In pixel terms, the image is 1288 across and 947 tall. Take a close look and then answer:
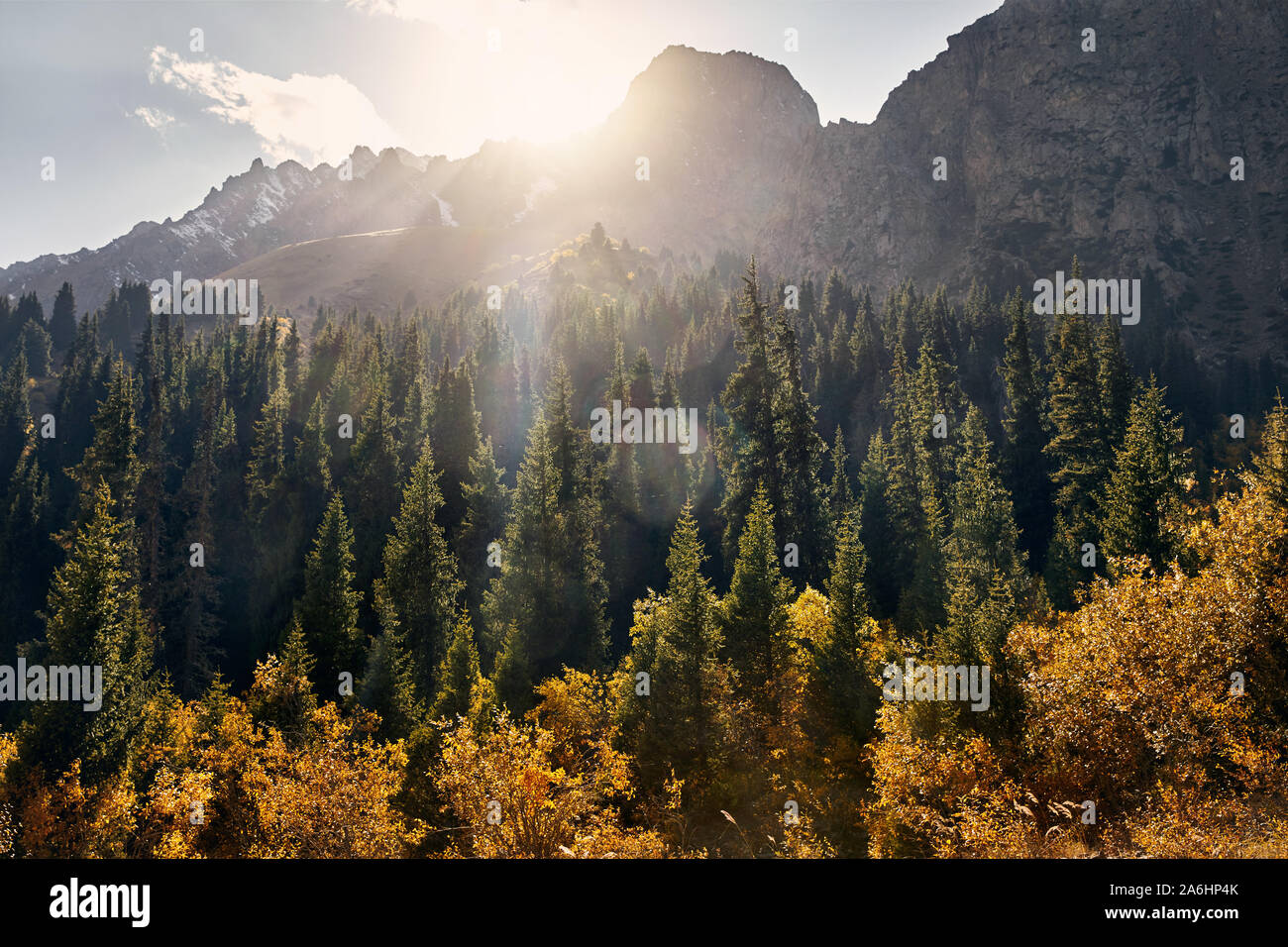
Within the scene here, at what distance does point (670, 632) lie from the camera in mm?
28203

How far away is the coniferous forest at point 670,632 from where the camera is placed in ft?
61.8

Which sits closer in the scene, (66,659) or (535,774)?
(535,774)

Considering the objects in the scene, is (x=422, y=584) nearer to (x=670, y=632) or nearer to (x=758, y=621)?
(x=670, y=632)

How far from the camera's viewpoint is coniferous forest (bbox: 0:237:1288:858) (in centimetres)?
1883

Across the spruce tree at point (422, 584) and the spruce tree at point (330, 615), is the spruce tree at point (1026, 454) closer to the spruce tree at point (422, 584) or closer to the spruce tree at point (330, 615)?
the spruce tree at point (422, 584)

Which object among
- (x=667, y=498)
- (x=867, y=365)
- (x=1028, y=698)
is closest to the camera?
(x=1028, y=698)

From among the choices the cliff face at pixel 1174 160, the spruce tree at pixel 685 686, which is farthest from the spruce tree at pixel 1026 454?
the cliff face at pixel 1174 160

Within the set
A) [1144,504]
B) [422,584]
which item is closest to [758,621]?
[1144,504]

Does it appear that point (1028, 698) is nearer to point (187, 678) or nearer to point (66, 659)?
point (66, 659)

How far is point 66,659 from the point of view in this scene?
30.9 m

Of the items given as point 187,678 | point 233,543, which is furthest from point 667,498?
point 233,543

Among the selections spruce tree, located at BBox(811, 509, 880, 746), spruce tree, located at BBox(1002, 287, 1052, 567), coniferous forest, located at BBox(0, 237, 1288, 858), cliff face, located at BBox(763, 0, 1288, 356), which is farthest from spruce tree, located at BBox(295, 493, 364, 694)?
cliff face, located at BBox(763, 0, 1288, 356)

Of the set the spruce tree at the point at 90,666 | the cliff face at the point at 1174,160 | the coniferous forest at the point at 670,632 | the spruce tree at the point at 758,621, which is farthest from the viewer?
the cliff face at the point at 1174,160
